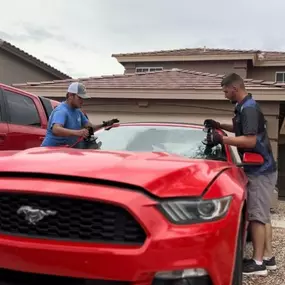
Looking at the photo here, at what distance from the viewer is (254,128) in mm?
3820

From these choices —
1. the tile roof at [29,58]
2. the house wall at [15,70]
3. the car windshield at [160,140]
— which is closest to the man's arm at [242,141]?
the car windshield at [160,140]

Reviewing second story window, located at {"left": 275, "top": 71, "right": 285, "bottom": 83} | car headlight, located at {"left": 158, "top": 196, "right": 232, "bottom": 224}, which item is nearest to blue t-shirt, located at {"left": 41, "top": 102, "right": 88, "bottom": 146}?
car headlight, located at {"left": 158, "top": 196, "right": 232, "bottom": 224}

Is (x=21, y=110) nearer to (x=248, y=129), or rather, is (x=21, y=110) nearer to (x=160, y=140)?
(x=160, y=140)

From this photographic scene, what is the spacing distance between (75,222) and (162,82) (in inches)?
362

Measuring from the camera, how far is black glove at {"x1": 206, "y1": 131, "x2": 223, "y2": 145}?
351 centimetres

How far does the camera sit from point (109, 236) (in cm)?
209

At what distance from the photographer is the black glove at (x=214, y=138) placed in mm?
3510

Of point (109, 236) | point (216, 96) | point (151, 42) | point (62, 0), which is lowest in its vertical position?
point (109, 236)

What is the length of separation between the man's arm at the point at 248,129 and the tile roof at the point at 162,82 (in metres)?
6.27

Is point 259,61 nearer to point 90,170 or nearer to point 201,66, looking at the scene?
point 201,66

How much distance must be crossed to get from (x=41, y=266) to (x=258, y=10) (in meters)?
12.5

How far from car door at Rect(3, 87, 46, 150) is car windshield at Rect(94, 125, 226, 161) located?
191cm

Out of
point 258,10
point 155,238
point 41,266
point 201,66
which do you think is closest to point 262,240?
point 155,238

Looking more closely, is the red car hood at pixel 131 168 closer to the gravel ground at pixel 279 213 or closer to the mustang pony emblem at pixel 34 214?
the mustang pony emblem at pixel 34 214
